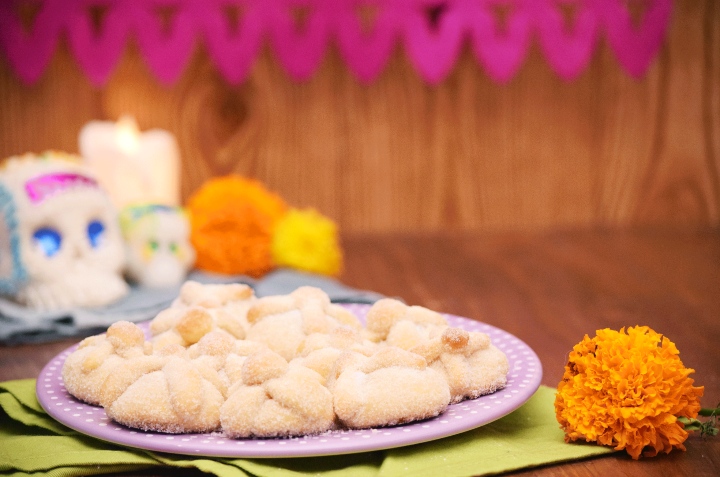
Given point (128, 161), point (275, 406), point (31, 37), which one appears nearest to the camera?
point (275, 406)

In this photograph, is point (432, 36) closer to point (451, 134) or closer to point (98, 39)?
point (451, 134)

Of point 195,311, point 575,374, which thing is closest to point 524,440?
point 575,374

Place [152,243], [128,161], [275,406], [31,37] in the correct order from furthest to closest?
[31,37], [128,161], [152,243], [275,406]

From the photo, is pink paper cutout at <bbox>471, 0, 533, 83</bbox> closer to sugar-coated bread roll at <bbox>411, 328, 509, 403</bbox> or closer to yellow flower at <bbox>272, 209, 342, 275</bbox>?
yellow flower at <bbox>272, 209, 342, 275</bbox>

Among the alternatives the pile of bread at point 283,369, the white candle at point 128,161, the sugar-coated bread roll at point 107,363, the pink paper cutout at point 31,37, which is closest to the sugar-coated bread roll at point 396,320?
the pile of bread at point 283,369

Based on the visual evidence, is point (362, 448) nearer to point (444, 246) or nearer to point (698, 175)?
point (444, 246)

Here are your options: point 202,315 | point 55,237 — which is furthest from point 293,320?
point 55,237

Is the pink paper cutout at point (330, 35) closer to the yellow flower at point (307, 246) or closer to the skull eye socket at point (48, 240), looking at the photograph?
the yellow flower at point (307, 246)
